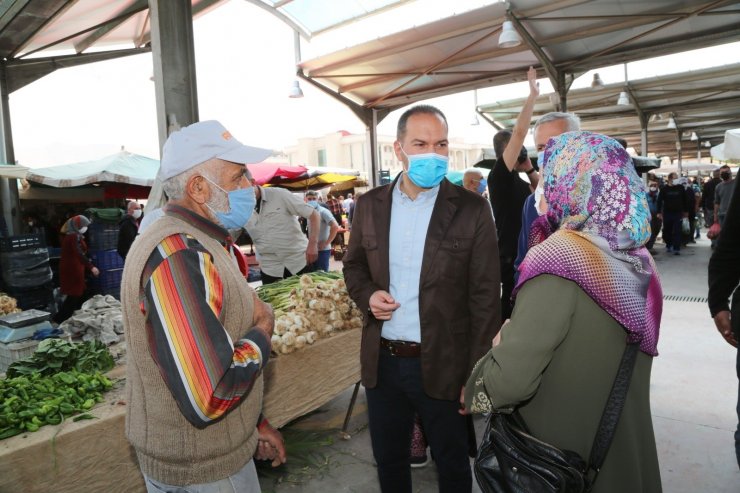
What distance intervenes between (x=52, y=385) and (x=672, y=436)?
155 inches

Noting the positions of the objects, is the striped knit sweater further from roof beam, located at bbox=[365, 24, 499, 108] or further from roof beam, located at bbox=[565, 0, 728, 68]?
roof beam, located at bbox=[565, 0, 728, 68]

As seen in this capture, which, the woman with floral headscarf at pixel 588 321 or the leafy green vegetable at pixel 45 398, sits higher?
the woman with floral headscarf at pixel 588 321

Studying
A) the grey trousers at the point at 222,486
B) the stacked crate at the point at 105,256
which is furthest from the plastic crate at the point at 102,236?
Result: the grey trousers at the point at 222,486

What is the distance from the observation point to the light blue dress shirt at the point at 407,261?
2.09 metres

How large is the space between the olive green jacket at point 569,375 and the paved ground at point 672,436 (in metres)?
1.83

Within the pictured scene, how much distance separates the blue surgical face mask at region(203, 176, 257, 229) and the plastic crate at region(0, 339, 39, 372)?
2392 mm

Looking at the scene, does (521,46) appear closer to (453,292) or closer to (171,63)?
(171,63)

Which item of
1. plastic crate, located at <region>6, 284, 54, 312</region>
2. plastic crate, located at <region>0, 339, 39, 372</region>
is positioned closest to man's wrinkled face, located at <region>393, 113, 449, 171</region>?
plastic crate, located at <region>0, 339, 39, 372</region>

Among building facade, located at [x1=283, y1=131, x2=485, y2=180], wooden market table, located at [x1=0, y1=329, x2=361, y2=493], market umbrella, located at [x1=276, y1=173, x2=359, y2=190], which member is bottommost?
wooden market table, located at [x1=0, y1=329, x2=361, y2=493]

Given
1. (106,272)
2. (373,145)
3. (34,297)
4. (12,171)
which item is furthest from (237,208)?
(373,145)

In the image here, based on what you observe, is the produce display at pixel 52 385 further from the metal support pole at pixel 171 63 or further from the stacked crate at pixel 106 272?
the stacked crate at pixel 106 272

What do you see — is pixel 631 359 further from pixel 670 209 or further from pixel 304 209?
pixel 670 209

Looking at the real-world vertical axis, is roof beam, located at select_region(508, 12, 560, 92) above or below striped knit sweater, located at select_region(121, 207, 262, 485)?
above

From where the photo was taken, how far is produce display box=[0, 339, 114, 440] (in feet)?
6.66
